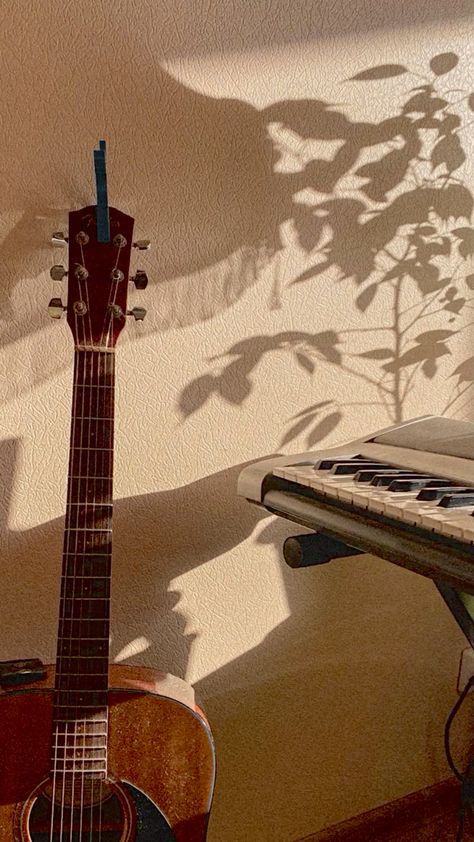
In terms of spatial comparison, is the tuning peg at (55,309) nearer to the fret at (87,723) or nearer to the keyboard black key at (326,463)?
the keyboard black key at (326,463)

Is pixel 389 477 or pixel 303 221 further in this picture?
pixel 303 221

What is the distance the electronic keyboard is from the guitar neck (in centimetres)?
22

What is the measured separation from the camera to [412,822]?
173cm

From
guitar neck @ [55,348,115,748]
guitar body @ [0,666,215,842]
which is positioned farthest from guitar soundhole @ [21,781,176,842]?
guitar neck @ [55,348,115,748]

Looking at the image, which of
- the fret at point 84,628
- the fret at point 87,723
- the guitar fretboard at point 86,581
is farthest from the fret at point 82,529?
the fret at point 87,723

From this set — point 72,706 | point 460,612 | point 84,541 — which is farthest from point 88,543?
point 460,612

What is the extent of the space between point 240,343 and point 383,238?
1.21 ft

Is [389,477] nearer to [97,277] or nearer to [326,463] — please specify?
[326,463]

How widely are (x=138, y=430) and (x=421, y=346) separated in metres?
0.64

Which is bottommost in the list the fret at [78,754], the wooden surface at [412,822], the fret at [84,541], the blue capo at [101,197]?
the wooden surface at [412,822]

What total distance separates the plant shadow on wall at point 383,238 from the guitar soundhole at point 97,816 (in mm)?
597

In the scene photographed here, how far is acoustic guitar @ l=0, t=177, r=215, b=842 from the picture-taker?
3.30 ft

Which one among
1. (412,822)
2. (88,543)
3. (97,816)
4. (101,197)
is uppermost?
(101,197)

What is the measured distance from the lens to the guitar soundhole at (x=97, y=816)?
3.29 ft
